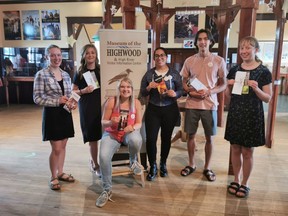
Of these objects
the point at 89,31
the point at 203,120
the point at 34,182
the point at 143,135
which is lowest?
the point at 34,182

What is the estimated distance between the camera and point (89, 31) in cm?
716

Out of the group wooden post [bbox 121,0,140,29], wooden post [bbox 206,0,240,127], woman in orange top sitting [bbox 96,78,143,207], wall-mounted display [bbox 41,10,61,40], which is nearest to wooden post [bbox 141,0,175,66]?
wooden post [bbox 206,0,240,127]

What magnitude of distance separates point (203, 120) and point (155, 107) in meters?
0.52

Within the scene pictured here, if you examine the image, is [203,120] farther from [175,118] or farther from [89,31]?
[89,31]

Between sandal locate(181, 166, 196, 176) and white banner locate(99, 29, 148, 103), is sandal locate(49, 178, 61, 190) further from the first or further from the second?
sandal locate(181, 166, 196, 176)

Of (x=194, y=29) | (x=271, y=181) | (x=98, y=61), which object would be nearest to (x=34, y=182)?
(x=98, y=61)

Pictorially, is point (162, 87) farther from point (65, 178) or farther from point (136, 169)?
point (65, 178)

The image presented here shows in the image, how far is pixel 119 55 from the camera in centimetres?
257

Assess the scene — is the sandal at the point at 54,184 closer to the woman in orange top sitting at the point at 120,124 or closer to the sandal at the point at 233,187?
the woman in orange top sitting at the point at 120,124

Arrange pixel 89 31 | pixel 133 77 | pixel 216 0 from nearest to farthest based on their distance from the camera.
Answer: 1. pixel 133 77
2. pixel 216 0
3. pixel 89 31

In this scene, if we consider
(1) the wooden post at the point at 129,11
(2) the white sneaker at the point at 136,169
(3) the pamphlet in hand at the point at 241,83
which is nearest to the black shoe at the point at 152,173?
(2) the white sneaker at the point at 136,169

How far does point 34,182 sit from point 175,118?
1.61 metres

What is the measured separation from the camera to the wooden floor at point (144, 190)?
223 cm

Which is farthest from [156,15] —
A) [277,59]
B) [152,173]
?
[152,173]
